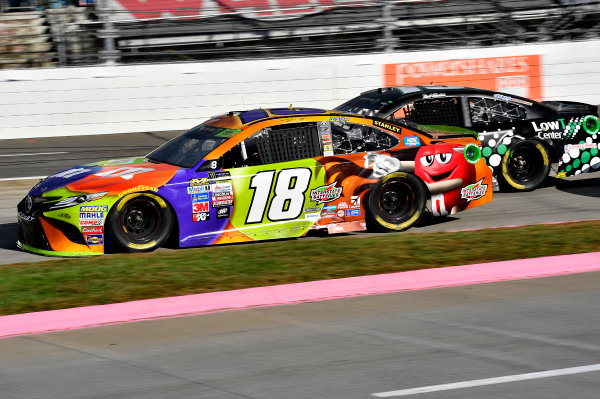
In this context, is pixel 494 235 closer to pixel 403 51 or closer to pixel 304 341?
pixel 304 341

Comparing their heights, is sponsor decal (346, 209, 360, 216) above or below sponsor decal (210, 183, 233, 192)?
below

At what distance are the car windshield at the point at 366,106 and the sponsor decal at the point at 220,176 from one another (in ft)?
11.4

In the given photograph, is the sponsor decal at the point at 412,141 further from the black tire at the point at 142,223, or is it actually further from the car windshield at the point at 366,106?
the black tire at the point at 142,223

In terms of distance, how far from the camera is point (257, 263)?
28.5 ft

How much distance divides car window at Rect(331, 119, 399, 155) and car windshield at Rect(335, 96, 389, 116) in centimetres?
204

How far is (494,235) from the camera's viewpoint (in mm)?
9891

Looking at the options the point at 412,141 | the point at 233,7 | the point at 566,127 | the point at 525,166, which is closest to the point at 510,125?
the point at 525,166

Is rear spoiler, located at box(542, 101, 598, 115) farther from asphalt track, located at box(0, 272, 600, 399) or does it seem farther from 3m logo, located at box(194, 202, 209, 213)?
3m logo, located at box(194, 202, 209, 213)

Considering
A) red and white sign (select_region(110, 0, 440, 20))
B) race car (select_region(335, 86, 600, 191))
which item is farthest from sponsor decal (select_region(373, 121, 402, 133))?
red and white sign (select_region(110, 0, 440, 20))

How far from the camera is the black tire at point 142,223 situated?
9016 millimetres

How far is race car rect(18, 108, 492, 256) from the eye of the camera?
9016mm

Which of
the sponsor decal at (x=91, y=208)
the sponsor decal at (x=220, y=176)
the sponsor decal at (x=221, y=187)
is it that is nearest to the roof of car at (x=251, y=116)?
the sponsor decal at (x=220, y=176)

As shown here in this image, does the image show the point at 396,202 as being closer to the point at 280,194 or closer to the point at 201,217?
the point at 280,194

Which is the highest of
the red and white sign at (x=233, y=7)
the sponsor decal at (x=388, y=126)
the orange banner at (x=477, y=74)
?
the red and white sign at (x=233, y=7)
